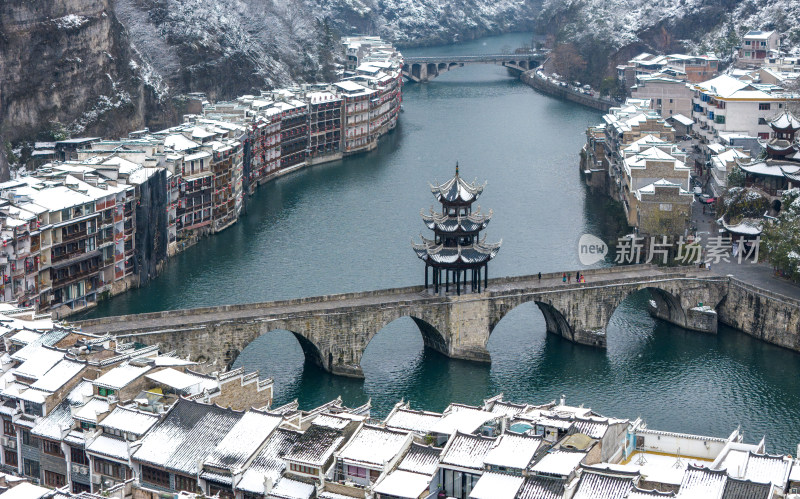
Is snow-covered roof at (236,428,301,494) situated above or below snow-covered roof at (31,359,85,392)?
below

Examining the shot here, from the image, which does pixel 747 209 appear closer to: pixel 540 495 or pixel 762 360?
pixel 762 360

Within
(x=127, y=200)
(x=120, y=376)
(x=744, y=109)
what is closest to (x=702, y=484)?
(x=120, y=376)

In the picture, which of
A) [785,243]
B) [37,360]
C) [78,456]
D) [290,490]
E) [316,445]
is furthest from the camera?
[785,243]

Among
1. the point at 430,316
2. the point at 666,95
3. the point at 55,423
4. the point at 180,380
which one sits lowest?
the point at 430,316

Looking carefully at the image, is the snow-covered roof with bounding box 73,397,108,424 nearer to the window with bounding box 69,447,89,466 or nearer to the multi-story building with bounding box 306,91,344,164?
the window with bounding box 69,447,89,466

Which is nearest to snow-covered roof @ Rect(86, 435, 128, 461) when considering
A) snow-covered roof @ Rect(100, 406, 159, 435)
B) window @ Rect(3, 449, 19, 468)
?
snow-covered roof @ Rect(100, 406, 159, 435)

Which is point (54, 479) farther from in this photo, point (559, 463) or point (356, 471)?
point (559, 463)
